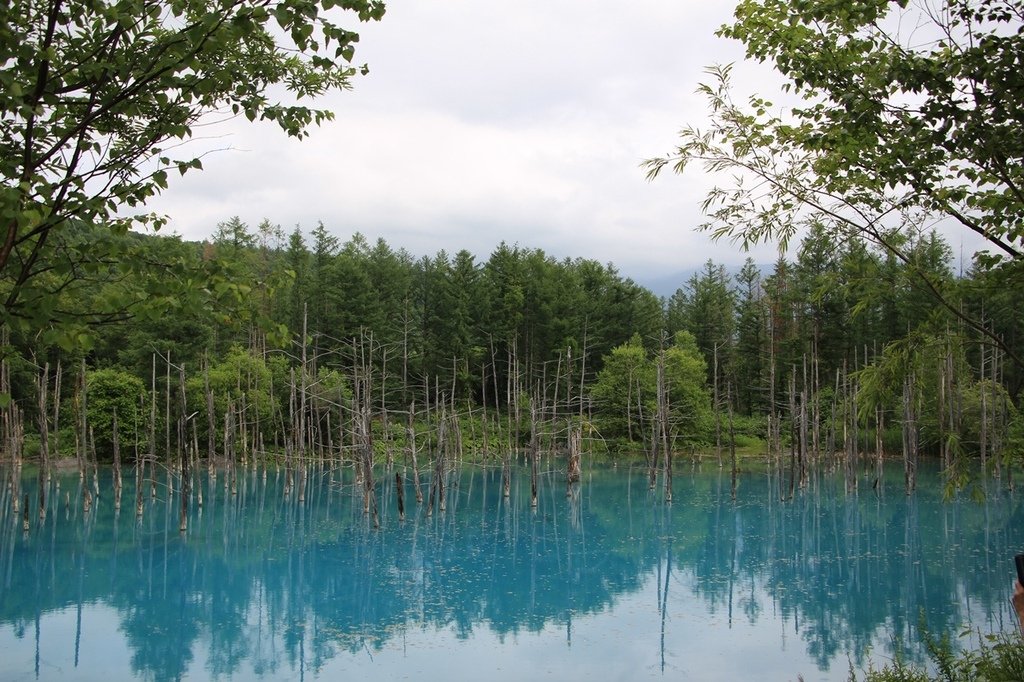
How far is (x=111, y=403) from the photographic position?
31.3 metres

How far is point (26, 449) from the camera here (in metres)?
34.6

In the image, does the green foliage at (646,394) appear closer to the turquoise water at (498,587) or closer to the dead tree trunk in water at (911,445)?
the dead tree trunk in water at (911,445)

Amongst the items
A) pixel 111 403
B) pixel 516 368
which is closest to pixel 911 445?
pixel 516 368

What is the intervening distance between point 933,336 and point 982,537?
56.7 ft

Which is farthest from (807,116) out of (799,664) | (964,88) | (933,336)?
(799,664)

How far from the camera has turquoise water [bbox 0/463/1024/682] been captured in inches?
476

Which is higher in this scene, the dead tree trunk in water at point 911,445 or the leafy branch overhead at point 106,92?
the leafy branch overhead at point 106,92

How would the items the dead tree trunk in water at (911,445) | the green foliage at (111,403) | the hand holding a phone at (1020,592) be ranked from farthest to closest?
the green foliage at (111,403)
the dead tree trunk in water at (911,445)
the hand holding a phone at (1020,592)

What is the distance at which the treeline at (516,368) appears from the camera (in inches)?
1128

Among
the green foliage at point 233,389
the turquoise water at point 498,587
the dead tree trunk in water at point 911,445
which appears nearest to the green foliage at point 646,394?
the dead tree trunk in water at point 911,445

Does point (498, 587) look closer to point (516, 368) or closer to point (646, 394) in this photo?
point (516, 368)

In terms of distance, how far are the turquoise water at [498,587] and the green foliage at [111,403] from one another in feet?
16.1

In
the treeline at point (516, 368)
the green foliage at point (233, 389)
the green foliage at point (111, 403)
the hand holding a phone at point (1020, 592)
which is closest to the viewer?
the hand holding a phone at point (1020, 592)

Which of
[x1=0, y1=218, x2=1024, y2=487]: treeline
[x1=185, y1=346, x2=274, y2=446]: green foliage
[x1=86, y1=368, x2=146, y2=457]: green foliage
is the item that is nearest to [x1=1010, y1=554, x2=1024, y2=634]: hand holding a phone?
[x1=0, y1=218, x2=1024, y2=487]: treeline
